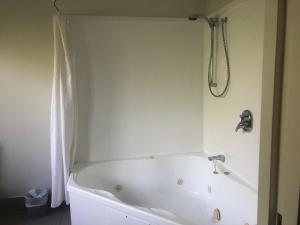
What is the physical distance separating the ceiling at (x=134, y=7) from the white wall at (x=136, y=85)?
0.08m

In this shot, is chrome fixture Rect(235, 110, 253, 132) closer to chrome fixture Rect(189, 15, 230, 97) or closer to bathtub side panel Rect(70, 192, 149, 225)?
A: chrome fixture Rect(189, 15, 230, 97)

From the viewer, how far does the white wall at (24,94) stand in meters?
2.81

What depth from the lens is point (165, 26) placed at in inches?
118

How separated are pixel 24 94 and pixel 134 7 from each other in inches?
58.9

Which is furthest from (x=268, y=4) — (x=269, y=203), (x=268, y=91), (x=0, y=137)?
(x=0, y=137)

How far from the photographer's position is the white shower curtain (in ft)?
8.75

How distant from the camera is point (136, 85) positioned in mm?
3047

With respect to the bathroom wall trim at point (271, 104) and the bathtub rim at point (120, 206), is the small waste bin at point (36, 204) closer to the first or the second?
the bathtub rim at point (120, 206)

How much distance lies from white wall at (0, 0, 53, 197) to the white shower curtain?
29 cm

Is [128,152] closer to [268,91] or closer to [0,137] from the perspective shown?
[0,137]

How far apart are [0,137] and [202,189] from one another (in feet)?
7.41

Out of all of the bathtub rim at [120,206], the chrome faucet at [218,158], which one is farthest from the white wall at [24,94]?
the chrome faucet at [218,158]

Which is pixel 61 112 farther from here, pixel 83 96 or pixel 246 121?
pixel 246 121

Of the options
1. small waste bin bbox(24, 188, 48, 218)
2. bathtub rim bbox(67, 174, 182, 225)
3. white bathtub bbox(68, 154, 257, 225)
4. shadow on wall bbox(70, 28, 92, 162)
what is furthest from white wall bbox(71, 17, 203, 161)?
bathtub rim bbox(67, 174, 182, 225)
